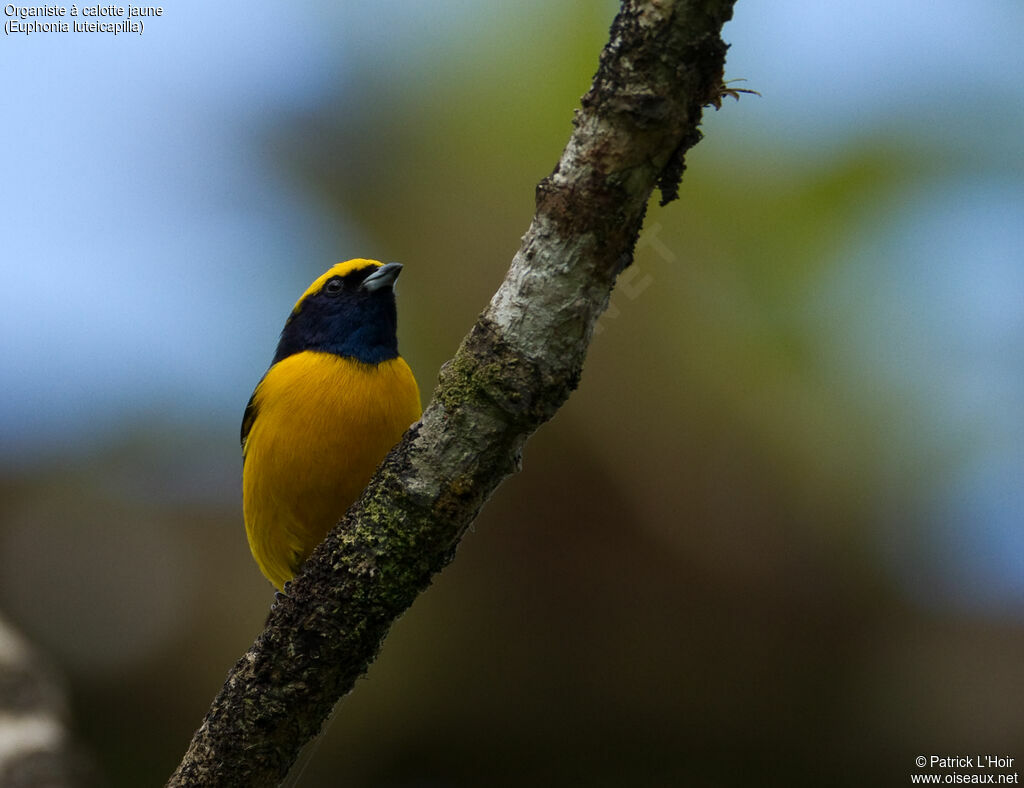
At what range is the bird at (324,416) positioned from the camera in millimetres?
5000

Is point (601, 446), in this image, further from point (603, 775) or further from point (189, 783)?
point (189, 783)

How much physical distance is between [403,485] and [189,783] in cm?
137

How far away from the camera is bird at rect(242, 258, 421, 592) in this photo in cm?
500

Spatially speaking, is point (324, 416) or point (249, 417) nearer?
point (324, 416)

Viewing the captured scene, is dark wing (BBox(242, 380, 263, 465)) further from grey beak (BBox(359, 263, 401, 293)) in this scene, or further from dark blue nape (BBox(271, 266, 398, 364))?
grey beak (BBox(359, 263, 401, 293))

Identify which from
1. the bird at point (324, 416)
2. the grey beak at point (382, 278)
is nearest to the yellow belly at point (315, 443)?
the bird at point (324, 416)

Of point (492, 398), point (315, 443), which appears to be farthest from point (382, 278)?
point (492, 398)

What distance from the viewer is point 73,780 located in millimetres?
5910

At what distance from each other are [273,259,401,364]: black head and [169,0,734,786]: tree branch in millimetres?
2212

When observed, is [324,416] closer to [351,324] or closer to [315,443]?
[315,443]

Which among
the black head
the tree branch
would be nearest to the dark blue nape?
the black head

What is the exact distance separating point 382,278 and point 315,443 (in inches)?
42.6

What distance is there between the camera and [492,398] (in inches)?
116

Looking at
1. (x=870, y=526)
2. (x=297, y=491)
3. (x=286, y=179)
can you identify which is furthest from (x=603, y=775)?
(x=286, y=179)
